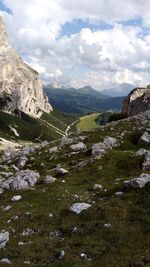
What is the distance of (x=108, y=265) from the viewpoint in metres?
19.9

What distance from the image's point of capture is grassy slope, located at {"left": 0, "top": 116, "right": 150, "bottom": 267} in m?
21.3

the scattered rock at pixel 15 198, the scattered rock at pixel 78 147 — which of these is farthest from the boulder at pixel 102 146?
the scattered rock at pixel 15 198

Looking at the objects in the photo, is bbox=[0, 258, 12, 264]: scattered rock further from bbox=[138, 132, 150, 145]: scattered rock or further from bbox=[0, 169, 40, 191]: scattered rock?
bbox=[138, 132, 150, 145]: scattered rock

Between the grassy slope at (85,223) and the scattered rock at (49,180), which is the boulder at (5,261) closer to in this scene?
the grassy slope at (85,223)

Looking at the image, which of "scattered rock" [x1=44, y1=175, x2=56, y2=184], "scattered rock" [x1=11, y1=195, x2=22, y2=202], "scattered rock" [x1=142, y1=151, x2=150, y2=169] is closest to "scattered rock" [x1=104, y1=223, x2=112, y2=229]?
"scattered rock" [x1=11, y1=195, x2=22, y2=202]

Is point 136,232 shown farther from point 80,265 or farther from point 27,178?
point 27,178

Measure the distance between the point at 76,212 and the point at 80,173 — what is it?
45.9ft

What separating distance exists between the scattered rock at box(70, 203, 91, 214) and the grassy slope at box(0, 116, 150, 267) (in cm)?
48

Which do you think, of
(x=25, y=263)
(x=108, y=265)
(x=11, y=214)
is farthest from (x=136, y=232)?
(x=11, y=214)

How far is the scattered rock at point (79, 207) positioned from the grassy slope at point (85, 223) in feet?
1.59

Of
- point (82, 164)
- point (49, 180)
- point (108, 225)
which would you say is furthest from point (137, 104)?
point (108, 225)

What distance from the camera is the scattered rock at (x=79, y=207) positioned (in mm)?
27812

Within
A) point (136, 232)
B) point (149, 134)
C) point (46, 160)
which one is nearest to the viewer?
point (136, 232)

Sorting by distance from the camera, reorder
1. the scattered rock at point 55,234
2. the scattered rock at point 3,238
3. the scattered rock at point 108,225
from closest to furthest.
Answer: the scattered rock at point 3,238
the scattered rock at point 108,225
the scattered rock at point 55,234
